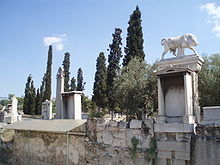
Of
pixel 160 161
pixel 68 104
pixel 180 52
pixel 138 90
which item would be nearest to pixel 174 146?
pixel 160 161

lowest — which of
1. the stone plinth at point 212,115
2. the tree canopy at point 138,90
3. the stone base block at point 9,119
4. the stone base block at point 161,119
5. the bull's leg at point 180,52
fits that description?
the stone base block at point 9,119

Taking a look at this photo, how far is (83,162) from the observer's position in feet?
30.0

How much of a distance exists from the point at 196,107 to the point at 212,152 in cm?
177

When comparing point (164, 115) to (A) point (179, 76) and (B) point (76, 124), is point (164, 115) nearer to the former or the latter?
(A) point (179, 76)

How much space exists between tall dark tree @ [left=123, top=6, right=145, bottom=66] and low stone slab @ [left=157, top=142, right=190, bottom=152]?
1330cm

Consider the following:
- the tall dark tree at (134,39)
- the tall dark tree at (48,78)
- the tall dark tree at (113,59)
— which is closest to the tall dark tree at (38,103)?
the tall dark tree at (48,78)

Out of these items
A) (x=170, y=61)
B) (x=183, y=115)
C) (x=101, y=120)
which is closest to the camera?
(x=183, y=115)

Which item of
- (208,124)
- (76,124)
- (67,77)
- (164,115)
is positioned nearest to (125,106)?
(76,124)

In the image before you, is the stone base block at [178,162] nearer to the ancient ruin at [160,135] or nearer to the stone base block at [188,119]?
the ancient ruin at [160,135]

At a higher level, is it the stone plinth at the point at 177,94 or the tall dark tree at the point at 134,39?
the tall dark tree at the point at 134,39

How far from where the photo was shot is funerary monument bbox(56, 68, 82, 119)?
1227cm

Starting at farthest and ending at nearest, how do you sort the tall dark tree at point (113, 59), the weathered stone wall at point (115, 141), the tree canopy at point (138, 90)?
1. the tall dark tree at point (113, 59)
2. the tree canopy at point (138, 90)
3. the weathered stone wall at point (115, 141)

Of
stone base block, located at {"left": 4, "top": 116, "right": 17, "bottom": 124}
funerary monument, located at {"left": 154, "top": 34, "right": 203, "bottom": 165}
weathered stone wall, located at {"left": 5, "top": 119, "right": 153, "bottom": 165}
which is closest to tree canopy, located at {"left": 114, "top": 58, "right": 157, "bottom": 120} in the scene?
funerary monument, located at {"left": 154, "top": 34, "right": 203, "bottom": 165}

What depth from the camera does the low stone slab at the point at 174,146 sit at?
6586 mm
